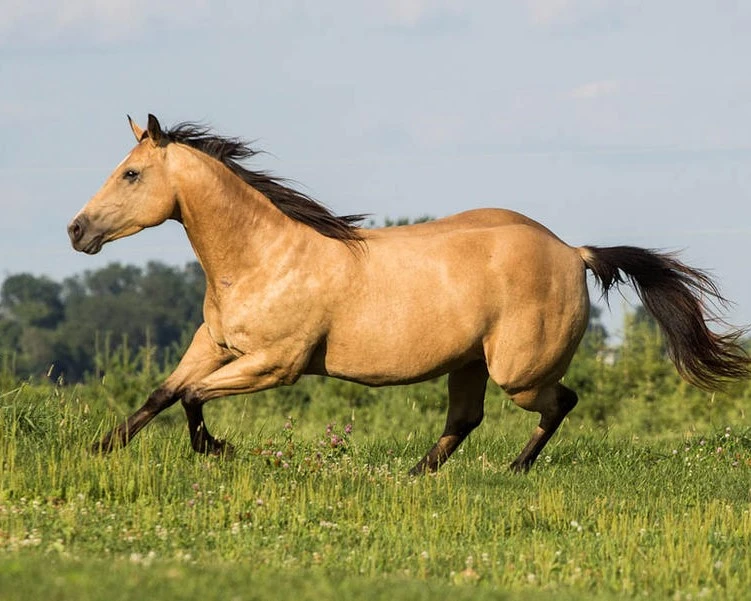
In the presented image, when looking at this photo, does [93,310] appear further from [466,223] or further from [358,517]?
[358,517]

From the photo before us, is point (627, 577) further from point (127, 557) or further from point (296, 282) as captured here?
point (296, 282)

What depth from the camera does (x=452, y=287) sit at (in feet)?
29.0

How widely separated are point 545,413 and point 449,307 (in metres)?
1.35

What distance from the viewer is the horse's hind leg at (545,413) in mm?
9586

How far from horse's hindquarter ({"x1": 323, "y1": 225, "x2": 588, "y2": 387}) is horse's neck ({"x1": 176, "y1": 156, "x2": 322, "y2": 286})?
56 cm

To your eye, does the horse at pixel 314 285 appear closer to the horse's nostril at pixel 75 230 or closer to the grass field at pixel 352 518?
the horse's nostril at pixel 75 230

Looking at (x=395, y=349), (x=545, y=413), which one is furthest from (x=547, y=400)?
(x=395, y=349)

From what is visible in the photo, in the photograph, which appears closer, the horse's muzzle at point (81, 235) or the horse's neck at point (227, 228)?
the horse's muzzle at point (81, 235)

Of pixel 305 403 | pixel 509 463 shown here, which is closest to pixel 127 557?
pixel 509 463

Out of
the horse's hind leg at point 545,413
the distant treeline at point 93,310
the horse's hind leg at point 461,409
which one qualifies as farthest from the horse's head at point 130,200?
the distant treeline at point 93,310

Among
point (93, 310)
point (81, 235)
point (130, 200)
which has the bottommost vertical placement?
point (93, 310)

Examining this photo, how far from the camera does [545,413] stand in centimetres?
966

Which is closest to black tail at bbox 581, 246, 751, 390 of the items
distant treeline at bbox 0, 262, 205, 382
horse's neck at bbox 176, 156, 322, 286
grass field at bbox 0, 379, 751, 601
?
grass field at bbox 0, 379, 751, 601

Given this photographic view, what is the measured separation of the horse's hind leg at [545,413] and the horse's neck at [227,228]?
213 centimetres
